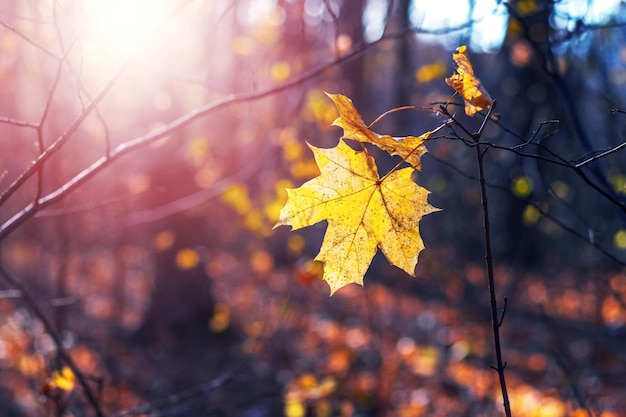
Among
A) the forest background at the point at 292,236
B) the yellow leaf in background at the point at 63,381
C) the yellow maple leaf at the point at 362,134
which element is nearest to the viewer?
the yellow maple leaf at the point at 362,134

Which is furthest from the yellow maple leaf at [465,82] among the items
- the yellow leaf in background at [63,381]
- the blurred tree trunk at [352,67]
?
the blurred tree trunk at [352,67]

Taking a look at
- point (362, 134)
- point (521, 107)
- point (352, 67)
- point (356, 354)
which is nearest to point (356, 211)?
point (362, 134)

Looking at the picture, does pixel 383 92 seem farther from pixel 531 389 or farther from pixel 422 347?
pixel 531 389

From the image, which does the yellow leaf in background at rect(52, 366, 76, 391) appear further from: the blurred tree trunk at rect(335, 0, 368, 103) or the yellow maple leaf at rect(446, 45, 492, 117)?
the blurred tree trunk at rect(335, 0, 368, 103)

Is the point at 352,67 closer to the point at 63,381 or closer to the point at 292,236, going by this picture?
the point at 292,236

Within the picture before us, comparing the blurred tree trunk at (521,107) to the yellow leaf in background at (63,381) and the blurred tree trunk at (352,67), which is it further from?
the yellow leaf in background at (63,381)

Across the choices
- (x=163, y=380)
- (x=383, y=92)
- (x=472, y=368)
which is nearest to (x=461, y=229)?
(x=472, y=368)

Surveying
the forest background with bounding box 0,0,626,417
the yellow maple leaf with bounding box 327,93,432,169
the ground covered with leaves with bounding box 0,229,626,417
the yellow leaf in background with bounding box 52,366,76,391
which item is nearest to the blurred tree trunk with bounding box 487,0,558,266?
the forest background with bounding box 0,0,626,417
